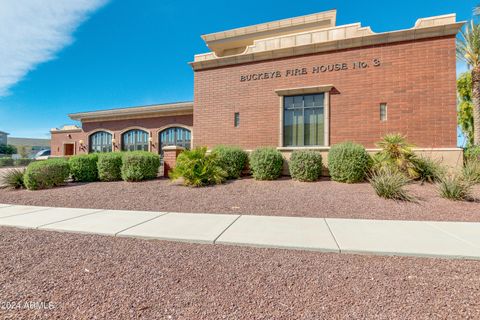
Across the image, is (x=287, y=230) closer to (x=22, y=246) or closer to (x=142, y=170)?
(x=22, y=246)

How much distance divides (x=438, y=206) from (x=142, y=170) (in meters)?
10.6

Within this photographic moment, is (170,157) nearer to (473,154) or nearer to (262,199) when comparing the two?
(262,199)

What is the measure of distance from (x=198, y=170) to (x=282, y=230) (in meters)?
5.46

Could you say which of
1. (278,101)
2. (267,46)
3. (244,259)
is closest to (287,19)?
(267,46)

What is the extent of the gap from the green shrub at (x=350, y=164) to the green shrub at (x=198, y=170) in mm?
4527

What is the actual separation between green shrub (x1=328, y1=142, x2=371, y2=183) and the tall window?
219cm

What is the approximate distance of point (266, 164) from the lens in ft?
31.8

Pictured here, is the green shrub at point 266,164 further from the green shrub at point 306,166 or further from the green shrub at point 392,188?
the green shrub at point 392,188

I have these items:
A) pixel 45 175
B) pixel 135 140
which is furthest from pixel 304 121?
pixel 135 140

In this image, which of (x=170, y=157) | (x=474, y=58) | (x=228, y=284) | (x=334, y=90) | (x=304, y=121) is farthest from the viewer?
(x=474, y=58)

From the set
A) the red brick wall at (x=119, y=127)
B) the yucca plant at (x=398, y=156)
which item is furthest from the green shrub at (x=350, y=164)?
the red brick wall at (x=119, y=127)

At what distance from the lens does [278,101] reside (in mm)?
11742

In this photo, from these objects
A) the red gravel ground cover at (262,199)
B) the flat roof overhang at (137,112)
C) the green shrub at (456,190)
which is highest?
the flat roof overhang at (137,112)

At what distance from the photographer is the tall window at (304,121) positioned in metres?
11.3
